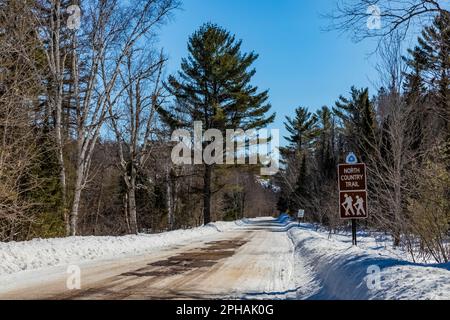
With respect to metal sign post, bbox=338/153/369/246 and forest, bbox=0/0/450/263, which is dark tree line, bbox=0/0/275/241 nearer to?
forest, bbox=0/0/450/263

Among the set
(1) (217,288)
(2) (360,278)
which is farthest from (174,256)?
(2) (360,278)

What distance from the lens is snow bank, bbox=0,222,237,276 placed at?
9975mm

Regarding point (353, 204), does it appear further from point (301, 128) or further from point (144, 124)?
point (301, 128)

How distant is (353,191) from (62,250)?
8552mm

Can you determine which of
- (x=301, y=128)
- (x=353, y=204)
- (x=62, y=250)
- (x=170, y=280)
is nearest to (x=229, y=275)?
(x=170, y=280)

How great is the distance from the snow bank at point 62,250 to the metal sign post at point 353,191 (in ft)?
25.0

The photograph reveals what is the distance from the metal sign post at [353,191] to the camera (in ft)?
36.0

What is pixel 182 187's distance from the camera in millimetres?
46375

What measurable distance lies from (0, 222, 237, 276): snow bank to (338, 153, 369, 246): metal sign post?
762cm

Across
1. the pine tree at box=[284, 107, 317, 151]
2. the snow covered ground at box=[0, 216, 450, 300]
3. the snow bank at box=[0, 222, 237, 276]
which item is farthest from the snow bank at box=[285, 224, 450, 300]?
the pine tree at box=[284, 107, 317, 151]

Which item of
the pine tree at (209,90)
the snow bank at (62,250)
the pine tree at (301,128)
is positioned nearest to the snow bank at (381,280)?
the snow bank at (62,250)

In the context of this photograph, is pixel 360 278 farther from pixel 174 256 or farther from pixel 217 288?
pixel 174 256

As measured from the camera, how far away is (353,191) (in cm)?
1115
